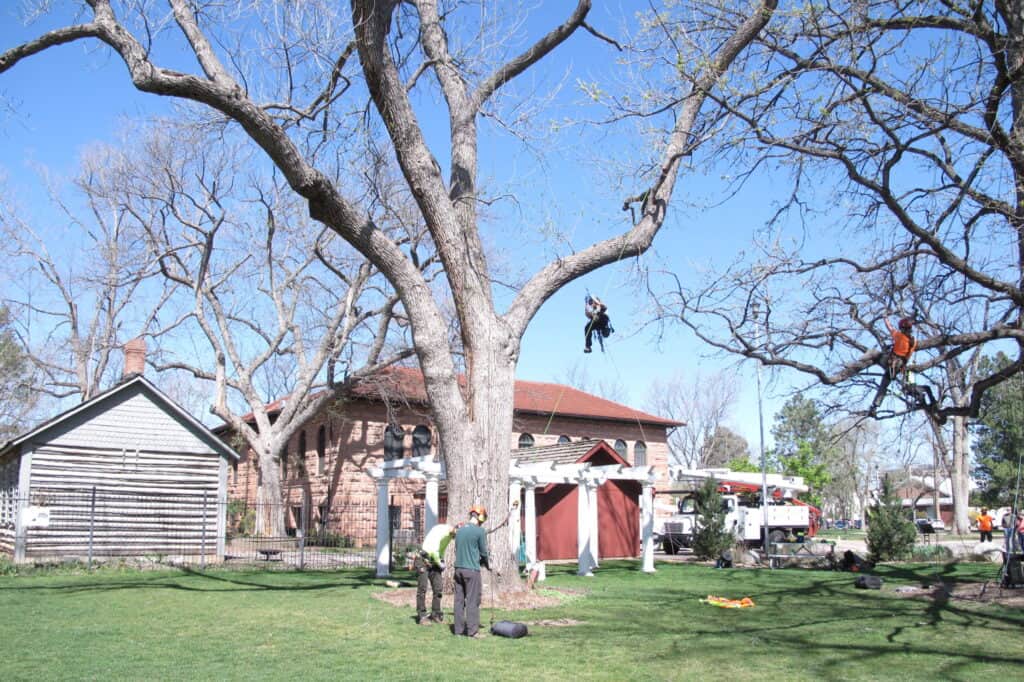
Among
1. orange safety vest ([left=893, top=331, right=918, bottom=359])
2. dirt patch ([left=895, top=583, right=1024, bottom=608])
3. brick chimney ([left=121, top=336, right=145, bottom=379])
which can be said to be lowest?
dirt patch ([left=895, top=583, right=1024, bottom=608])

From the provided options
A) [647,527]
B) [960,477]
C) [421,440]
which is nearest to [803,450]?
[960,477]

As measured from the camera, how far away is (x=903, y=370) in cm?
1305

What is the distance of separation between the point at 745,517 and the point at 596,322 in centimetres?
1818

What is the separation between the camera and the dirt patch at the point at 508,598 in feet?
44.9

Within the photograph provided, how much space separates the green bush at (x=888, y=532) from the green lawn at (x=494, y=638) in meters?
8.08

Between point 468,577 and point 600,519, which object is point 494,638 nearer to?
point 468,577

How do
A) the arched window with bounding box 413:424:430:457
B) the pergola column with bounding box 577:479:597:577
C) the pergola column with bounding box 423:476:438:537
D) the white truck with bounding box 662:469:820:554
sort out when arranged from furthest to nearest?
the arched window with bounding box 413:424:430:457, the white truck with bounding box 662:469:820:554, the pergola column with bounding box 577:479:597:577, the pergola column with bounding box 423:476:438:537

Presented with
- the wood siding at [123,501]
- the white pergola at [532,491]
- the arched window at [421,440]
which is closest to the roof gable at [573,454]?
the white pergola at [532,491]

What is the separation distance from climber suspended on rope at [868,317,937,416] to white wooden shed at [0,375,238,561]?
1674 centimetres

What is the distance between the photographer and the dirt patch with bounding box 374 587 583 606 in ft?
44.9

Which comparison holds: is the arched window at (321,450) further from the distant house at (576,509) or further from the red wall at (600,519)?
the red wall at (600,519)

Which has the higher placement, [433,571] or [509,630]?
[433,571]

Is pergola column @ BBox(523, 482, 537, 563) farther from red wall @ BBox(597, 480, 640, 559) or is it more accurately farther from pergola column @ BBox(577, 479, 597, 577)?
red wall @ BBox(597, 480, 640, 559)

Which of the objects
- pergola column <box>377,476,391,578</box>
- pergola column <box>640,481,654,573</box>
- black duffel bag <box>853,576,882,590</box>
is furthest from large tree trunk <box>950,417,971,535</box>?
pergola column <box>377,476,391,578</box>
